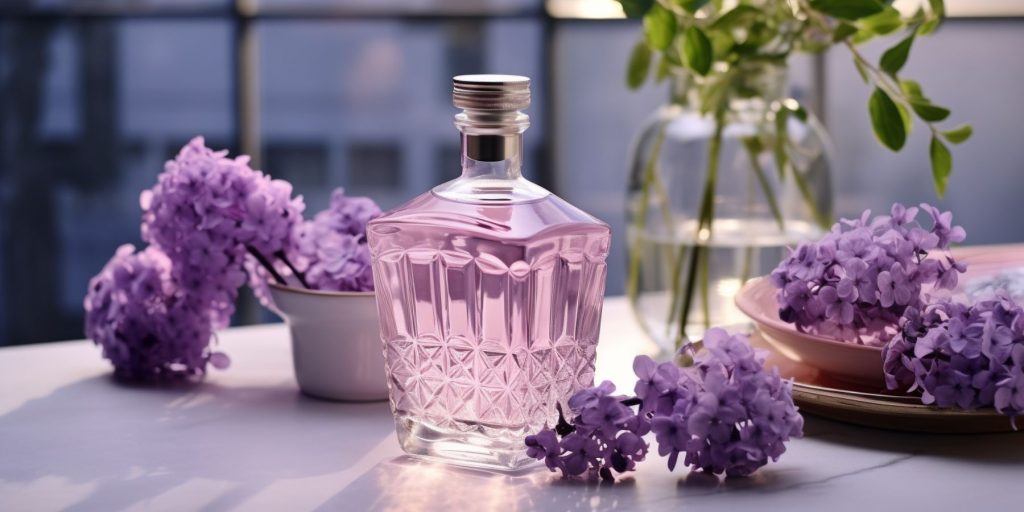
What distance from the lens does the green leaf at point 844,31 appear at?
101cm

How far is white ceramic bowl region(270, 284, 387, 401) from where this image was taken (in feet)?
3.00

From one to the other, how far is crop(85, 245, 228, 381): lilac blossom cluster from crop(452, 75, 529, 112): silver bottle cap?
1.06 ft

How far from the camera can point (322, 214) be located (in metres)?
0.99

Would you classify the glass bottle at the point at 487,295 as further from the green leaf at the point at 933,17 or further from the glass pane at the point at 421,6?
the glass pane at the point at 421,6

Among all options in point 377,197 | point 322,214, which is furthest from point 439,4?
point 322,214

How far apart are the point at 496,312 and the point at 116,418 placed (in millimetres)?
316

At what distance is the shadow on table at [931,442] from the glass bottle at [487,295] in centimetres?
18

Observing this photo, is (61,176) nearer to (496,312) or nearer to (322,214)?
(322,214)

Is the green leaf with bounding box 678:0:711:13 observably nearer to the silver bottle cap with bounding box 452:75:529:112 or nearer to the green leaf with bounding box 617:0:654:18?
the green leaf with bounding box 617:0:654:18

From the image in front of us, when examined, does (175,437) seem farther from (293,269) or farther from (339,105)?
(339,105)

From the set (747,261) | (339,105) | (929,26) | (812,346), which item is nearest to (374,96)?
(339,105)

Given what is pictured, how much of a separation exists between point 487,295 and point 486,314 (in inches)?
0.5

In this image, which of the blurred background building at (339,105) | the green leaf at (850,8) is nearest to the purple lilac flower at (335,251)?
the green leaf at (850,8)

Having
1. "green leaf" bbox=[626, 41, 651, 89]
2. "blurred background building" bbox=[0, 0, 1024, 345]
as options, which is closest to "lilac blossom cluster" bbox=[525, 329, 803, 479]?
"green leaf" bbox=[626, 41, 651, 89]
